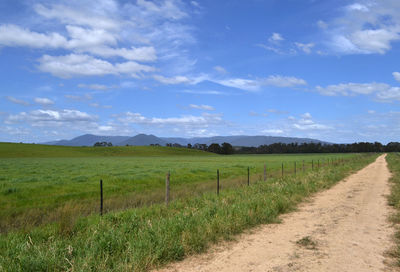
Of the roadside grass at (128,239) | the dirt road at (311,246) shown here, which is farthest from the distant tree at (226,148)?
the roadside grass at (128,239)

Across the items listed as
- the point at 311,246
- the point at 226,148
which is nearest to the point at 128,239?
the point at 311,246

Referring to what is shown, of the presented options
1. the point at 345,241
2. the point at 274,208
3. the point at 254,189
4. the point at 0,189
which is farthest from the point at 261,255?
the point at 0,189

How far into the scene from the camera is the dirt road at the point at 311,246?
6.18 meters

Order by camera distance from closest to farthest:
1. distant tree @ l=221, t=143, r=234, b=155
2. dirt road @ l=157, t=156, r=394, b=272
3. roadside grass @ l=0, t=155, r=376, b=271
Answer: roadside grass @ l=0, t=155, r=376, b=271
dirt road @ l=157, t=156, r=394, b=272
distant tree @ l=221, t=143, r=234, b=155

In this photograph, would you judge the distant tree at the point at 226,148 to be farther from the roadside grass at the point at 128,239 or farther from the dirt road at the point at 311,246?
the roadside grass at the point at 128,239

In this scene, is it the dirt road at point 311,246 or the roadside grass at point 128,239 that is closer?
the roadside grass at point 128,239

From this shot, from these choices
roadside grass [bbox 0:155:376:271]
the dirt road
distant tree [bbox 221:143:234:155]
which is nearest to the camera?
roadside grass [bbox 0:155:376:271]

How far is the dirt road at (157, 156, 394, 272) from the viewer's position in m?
6.18

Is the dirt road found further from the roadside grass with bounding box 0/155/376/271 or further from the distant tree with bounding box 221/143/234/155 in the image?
the distant tree with bounding box 221/143/234/155

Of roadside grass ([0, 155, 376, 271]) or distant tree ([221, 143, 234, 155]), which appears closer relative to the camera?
roadside grass ([0, 155, 376, 271])

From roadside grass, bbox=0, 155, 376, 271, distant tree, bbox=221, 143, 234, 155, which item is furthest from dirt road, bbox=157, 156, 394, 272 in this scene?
distant tree, bbox=221, 143, 234, 155

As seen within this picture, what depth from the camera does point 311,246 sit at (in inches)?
291

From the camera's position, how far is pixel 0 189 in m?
16.9

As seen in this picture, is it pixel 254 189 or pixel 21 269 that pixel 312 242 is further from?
pixel 254 189
